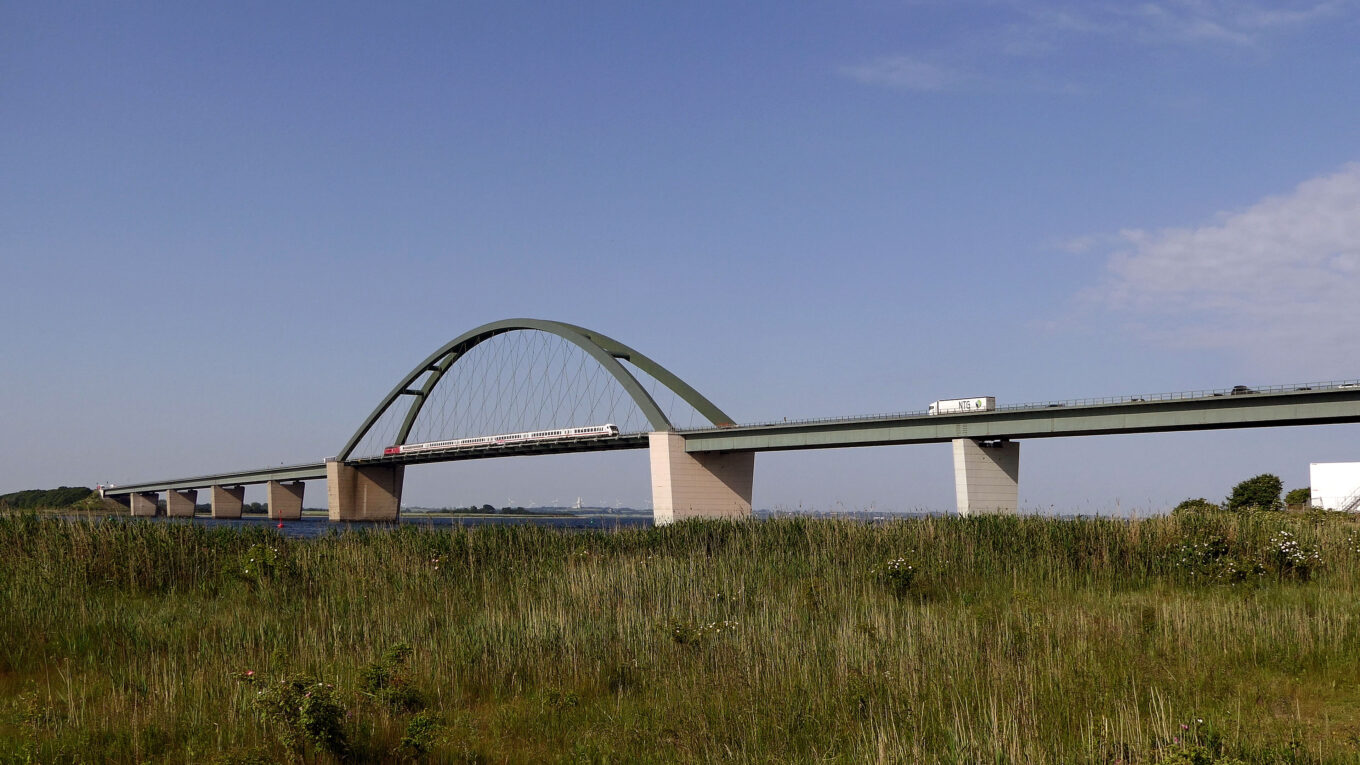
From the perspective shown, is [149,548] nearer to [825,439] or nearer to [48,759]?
[48,759]

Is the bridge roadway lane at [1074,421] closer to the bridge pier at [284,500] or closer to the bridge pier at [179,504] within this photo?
the bridge pier at [284,500]

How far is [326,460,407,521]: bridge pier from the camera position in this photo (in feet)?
371

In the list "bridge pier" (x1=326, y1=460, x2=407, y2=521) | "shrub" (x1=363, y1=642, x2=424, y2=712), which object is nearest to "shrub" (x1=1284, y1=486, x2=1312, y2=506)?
"shrub" (x1=363, y1=642, x2=424, y2=712)

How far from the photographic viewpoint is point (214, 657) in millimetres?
11930

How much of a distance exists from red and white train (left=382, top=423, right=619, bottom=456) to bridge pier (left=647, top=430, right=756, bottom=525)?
539 centimetres

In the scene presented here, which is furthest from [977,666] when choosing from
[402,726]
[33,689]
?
[33,689]

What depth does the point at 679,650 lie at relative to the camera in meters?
12.6

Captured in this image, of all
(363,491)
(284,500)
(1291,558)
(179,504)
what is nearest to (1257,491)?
(1291,558)

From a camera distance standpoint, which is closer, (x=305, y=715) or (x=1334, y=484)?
(x=305, y=715)

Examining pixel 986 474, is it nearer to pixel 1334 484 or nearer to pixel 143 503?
pixel 1334 484

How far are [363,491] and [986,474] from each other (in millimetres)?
85904

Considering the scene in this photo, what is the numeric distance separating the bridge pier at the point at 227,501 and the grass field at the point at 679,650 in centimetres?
12582

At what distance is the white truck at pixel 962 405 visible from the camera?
54.1 m

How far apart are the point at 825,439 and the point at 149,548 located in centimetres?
4697
